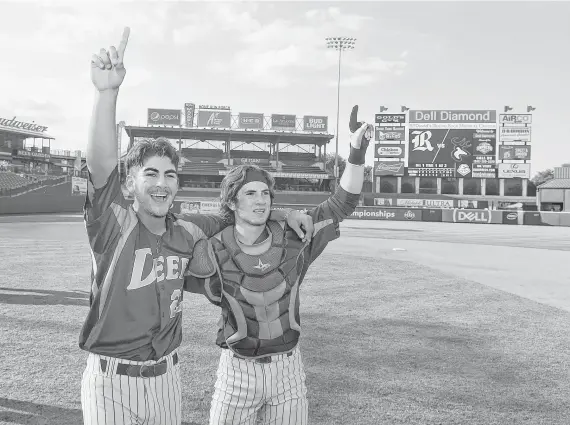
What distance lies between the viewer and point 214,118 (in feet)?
199

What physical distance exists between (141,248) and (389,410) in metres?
3.02

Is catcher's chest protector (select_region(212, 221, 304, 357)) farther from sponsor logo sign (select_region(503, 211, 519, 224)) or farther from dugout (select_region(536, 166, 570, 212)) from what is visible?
dugout (select_region(536, 166, 570, 212))

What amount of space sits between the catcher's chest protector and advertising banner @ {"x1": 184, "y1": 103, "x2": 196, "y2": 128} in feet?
199

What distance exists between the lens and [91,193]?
8.04 feet

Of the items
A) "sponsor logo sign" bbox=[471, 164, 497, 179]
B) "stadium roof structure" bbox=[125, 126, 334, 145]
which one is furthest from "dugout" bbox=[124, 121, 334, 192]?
"sponsor logo sign" bbox=[471, 164, 497, 179]

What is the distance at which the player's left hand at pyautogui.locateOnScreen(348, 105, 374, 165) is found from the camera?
3.35m

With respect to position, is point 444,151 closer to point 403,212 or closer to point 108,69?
point 403,212

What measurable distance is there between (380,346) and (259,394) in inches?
156

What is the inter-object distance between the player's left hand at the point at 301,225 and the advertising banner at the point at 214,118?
193 ft

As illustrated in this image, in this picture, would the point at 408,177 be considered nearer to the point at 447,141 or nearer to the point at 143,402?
the point at 447,141

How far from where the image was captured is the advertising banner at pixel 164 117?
201ft

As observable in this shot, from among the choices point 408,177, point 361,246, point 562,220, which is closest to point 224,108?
point 408,177

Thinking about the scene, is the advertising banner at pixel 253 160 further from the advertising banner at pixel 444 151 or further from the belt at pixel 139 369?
the belt at pixel 139 369

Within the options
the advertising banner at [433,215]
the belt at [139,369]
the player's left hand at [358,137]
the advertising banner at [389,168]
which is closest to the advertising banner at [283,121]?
the advertising banner at [389,168]
